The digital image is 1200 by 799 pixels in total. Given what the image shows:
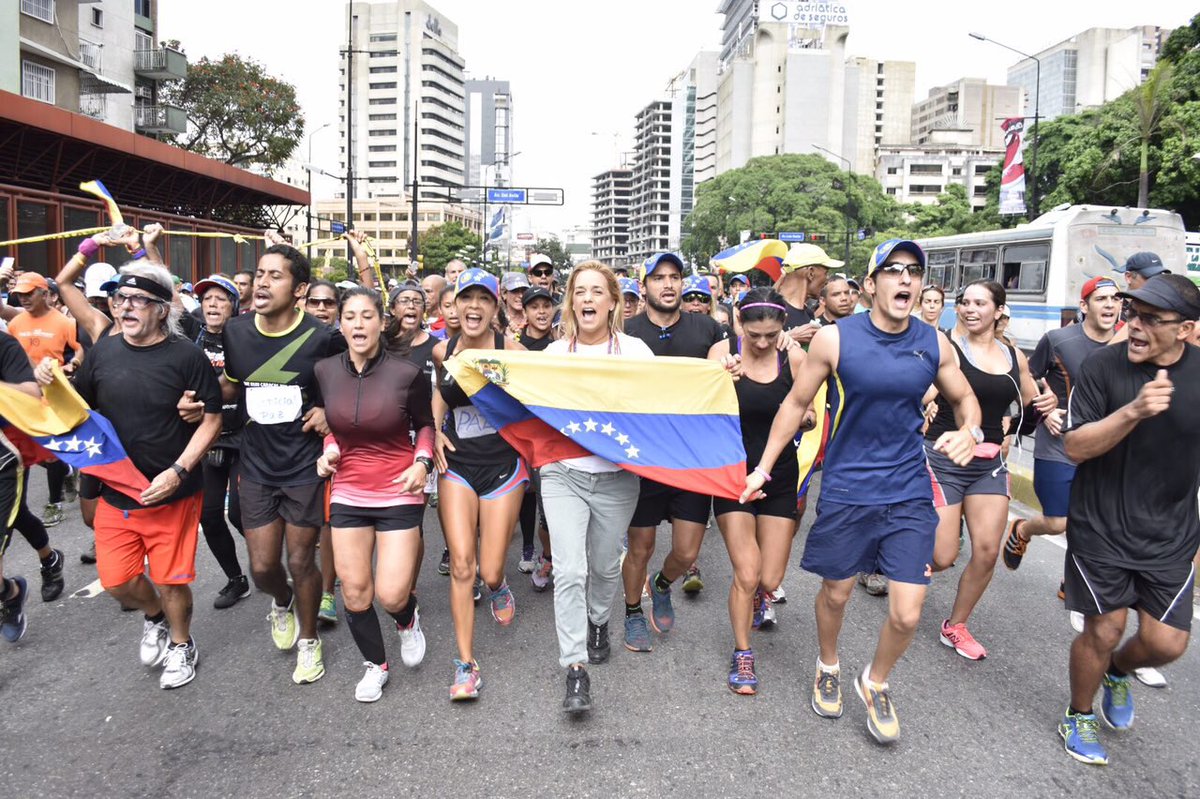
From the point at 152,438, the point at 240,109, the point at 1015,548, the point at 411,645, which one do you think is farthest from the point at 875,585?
the point at 240,109

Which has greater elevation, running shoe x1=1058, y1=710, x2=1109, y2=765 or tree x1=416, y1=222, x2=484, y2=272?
tree x1=416, y1=222, x2=484, y2=272

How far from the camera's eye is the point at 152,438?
441 cm

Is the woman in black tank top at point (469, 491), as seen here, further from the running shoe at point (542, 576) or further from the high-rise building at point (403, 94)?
the high-rise building at point (403, 94)

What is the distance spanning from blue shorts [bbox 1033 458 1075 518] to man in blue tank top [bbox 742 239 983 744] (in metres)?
1.76

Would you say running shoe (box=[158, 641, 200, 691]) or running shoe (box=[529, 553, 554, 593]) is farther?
running shoe (box=[529, 553, 554, 593])

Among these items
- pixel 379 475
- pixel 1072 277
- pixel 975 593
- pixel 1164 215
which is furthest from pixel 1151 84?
pixel 379 475

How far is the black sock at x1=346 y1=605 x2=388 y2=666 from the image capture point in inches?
165

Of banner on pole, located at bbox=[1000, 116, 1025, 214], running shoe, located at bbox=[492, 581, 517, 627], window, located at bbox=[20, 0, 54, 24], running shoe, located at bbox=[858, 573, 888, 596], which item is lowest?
running shoe, located at bbox=[858, 573, 888, 596]

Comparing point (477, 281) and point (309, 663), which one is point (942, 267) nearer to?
point (477, 281)

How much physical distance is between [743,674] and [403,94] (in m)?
155

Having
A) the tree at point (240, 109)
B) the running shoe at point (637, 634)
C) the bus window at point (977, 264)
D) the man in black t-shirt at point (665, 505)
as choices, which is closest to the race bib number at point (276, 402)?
the man in black t-shirt at point (665, 505)

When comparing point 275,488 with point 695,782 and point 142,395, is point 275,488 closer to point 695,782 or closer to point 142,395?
point 142,395

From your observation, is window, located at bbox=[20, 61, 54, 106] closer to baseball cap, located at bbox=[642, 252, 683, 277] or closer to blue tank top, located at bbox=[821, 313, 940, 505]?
baseball cap, located at bbox=[642, 252, 683, 277]

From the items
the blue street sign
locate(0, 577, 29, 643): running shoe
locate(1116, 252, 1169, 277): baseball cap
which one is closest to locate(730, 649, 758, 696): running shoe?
locate(1116, 252, 1169, 277): baseball cap
